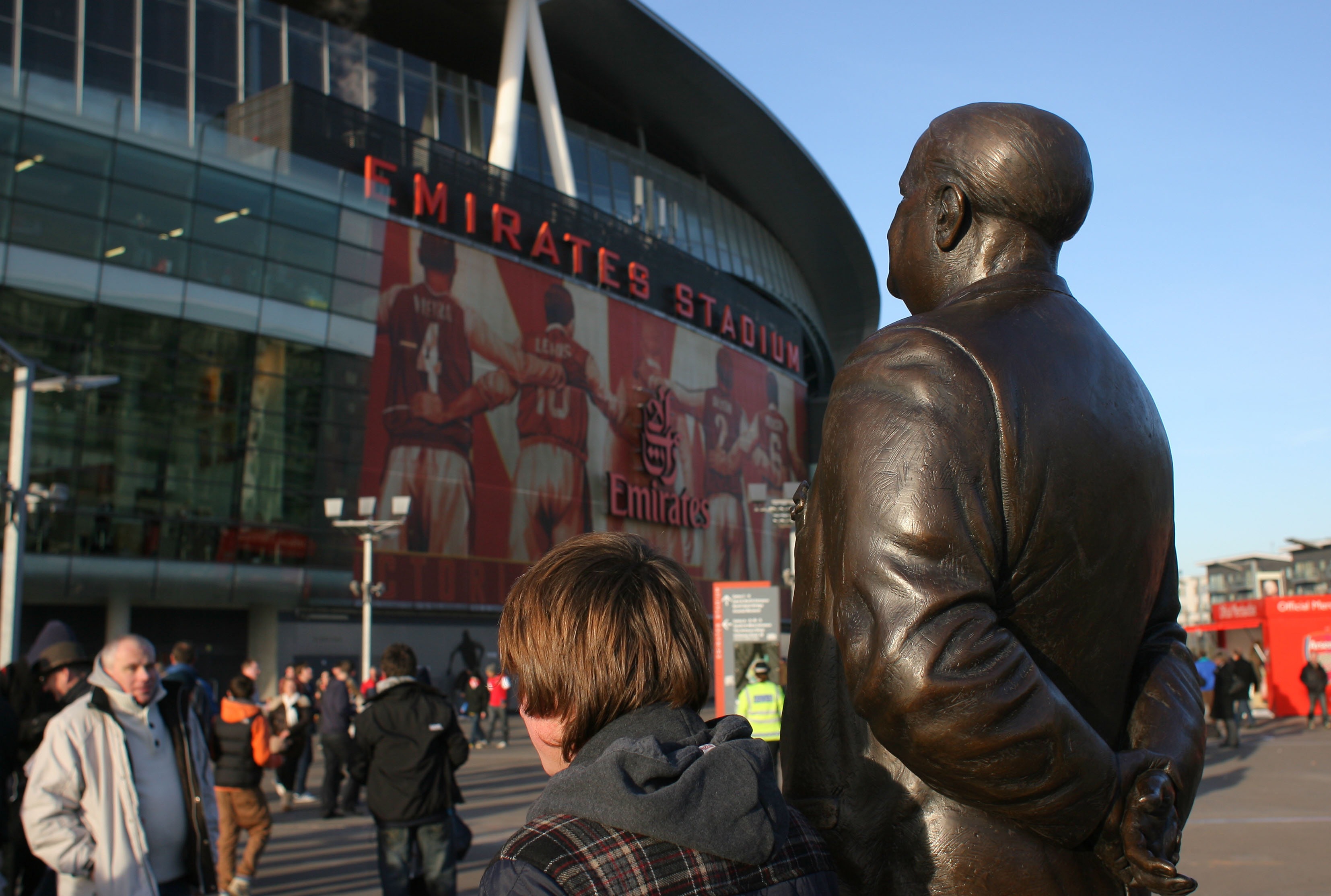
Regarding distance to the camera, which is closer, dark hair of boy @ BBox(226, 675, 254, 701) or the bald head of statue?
the bald head of statue

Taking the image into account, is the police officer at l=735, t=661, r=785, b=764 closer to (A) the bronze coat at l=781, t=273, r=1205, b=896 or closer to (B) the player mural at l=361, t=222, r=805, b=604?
(A) the bronze coat at l=781, t=273, r=1205, b=896

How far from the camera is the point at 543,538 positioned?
34.9 meters

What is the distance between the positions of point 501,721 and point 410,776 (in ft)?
50.8

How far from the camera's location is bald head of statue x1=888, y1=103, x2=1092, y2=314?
1588mm

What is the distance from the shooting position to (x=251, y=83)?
3403cm

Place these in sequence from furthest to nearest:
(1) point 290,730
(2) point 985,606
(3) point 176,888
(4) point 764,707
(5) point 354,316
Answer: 1. (5) point 354,316
2. (4) point 764,707
3. (1) point 290,730
4. (3) point 176,888
5. (2) point 985,606

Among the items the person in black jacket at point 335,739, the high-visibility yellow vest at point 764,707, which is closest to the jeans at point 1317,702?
the high-visibility yellow vest at point 764,707

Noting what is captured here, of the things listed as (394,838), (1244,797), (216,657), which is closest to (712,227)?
(216,657)

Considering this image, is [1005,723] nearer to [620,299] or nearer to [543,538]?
[543,538]

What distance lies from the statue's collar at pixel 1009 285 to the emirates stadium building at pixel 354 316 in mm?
15834

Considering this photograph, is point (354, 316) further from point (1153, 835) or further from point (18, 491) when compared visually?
point (1153, 835)

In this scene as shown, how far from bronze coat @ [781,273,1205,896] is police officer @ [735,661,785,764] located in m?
9.30

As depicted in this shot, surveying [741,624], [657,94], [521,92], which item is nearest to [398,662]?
[741,624]

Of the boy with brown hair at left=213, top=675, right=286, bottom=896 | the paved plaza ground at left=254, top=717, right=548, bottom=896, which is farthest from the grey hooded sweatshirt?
the boy with brown hair at left=213, top=675, right=286, bottom=896
